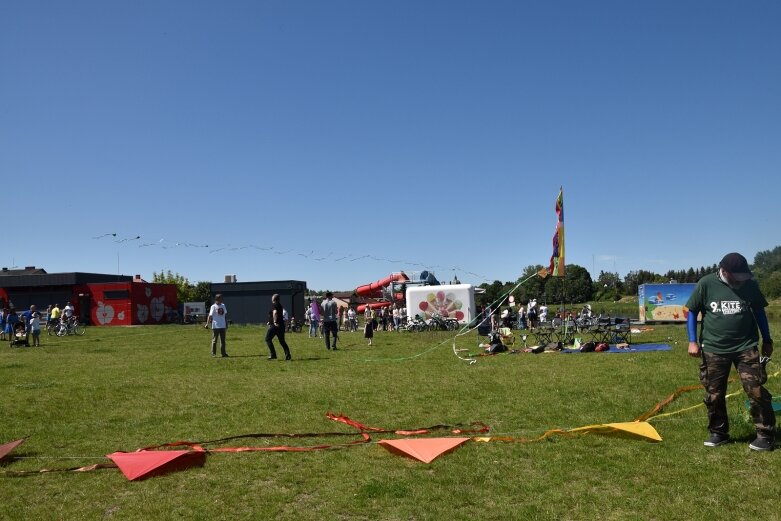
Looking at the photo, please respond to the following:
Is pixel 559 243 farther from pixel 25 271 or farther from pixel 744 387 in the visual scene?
pixel 25 271

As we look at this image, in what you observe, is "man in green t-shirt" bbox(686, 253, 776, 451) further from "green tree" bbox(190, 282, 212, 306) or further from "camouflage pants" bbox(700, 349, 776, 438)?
"green tree" bbox(190, 282, 212, 306)

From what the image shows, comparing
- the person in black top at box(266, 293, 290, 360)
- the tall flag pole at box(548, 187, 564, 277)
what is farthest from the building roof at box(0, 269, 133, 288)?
the tall flag pole at box(548, 187, 564, 277)

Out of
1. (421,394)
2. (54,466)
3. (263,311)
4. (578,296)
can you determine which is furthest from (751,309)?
(578,296)

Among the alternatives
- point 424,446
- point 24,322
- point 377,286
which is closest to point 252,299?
point 377,286

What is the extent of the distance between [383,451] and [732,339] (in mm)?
3358

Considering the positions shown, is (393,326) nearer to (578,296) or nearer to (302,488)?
(302,488)

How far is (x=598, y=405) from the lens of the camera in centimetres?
802

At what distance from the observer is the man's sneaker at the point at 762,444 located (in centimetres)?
543

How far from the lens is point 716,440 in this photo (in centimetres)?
572

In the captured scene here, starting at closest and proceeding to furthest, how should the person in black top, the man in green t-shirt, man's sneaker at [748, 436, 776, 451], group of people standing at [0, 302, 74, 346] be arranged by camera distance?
1. man's sneaker at [748, 436, 776, 451]
2. the man in green t-shirt
3. the person in black top
4. group of people standing at [0, 302, 74, 346]

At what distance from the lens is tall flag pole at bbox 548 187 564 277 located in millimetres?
16148

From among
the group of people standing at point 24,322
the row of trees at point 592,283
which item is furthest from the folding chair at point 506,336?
the row of trees at point 592,283

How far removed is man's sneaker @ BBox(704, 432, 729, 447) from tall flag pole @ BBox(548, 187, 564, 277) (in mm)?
10438

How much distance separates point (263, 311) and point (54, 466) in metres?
35.0
